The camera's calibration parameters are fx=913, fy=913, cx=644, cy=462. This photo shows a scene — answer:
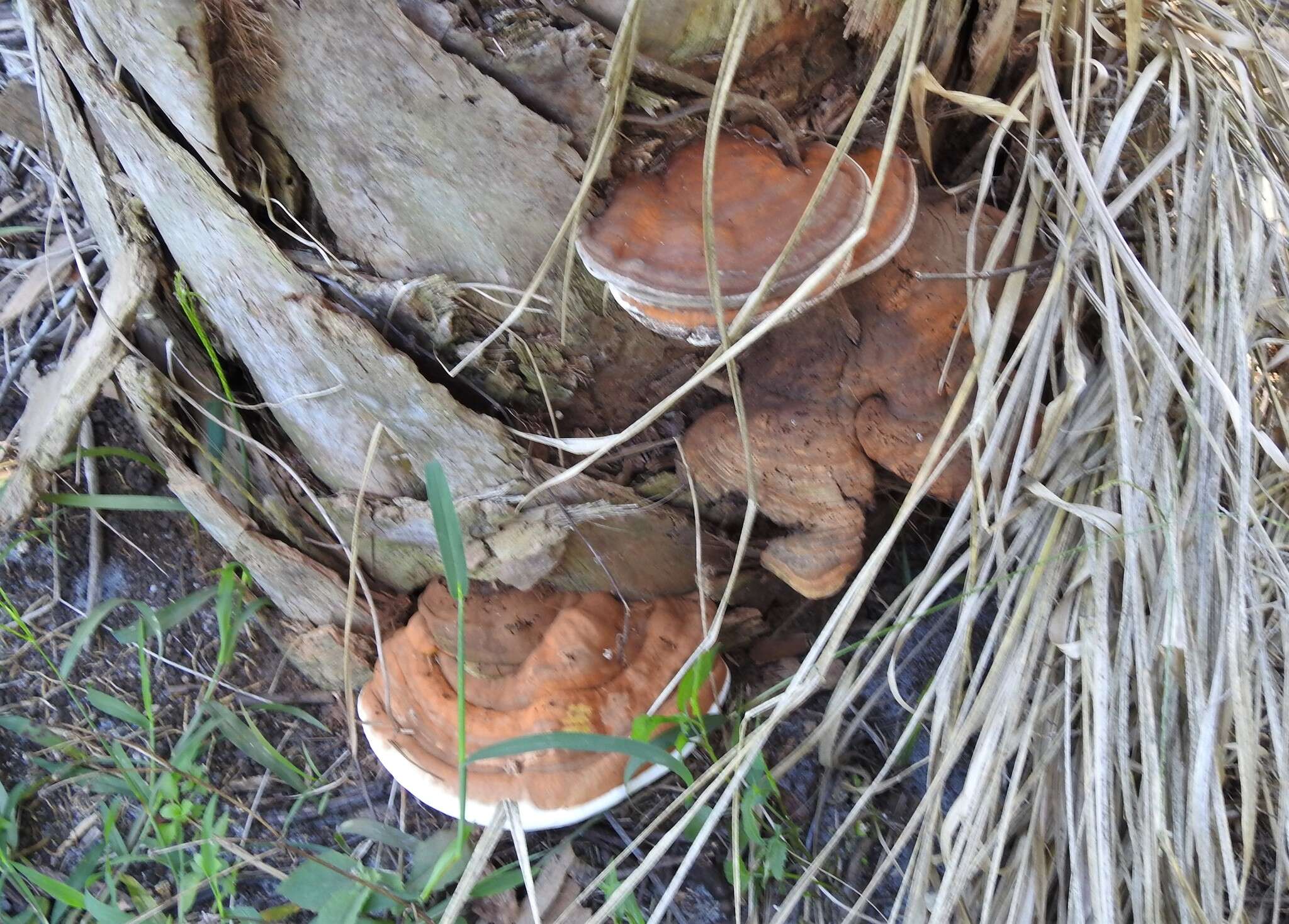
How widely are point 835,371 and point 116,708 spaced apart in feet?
5.56

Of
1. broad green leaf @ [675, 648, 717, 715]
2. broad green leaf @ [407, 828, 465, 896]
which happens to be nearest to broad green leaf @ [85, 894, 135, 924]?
broad green leaf @ [407, 828, 465, 896]

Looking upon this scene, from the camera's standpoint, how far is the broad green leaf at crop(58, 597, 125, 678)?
1.98 m

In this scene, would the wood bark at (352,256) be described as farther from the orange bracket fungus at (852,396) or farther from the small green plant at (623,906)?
the small green plant at (623,906)

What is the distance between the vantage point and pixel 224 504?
1812mm

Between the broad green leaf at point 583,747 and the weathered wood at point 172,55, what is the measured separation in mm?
1016

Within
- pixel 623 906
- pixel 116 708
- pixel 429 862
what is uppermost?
pixel 623 906

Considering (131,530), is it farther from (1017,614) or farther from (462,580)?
(1017,614)

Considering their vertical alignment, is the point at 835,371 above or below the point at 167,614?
above

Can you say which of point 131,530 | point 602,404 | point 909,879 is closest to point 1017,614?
point 909,879

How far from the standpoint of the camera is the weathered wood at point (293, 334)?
143 centimetres

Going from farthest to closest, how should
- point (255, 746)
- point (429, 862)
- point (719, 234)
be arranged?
point (255, 746)
point (429, 862)
point (719, 234)

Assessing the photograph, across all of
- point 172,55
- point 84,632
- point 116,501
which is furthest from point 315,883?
point 172,55

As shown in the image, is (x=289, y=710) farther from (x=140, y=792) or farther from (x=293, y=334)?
(x=293, y=334)

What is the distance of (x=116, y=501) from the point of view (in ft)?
6.73
